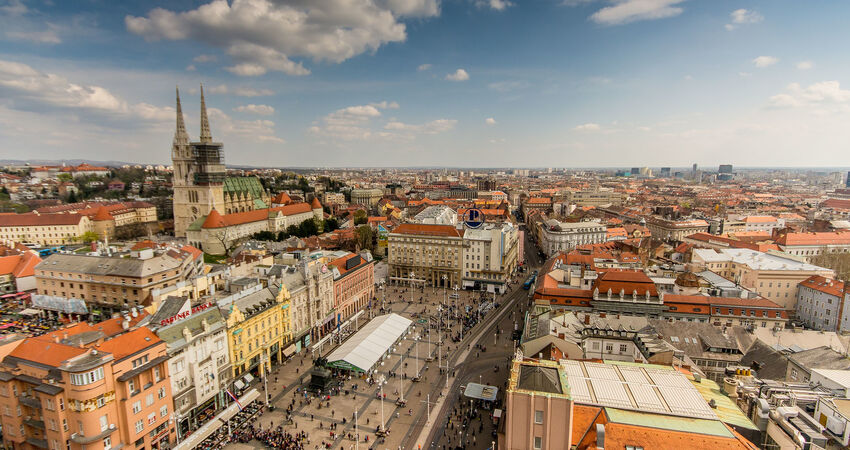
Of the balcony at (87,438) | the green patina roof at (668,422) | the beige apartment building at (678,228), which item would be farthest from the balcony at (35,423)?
the beige apartment building at (678,228)

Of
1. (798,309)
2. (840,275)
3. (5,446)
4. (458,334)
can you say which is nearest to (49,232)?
(5,446)

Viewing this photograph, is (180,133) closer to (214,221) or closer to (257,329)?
(214,221)

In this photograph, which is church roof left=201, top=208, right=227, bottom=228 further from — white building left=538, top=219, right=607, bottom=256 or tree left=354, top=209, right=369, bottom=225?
Answer: white building left=538, top=219, right=607, bottom=256

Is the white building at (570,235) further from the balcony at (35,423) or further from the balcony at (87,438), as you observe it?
the balcony at (35,423)

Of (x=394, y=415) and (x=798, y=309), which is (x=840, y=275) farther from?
(x=394, y=415)

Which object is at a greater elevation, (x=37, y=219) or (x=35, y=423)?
(x=37, y=219)

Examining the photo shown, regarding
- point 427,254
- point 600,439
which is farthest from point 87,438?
point 427,254
